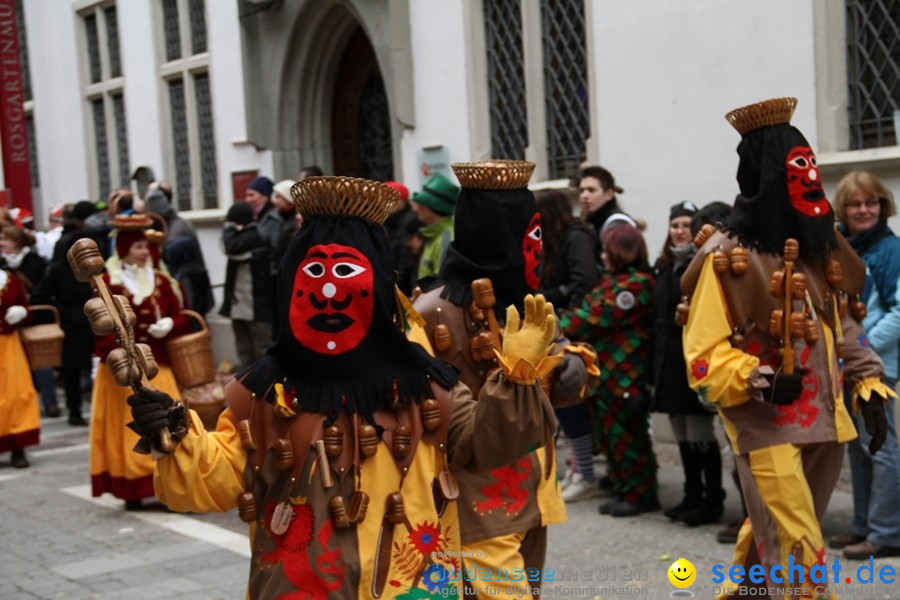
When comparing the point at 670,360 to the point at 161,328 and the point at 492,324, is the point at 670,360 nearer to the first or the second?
the point at 492,324

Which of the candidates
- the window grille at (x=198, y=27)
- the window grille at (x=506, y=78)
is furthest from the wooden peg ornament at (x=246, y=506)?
the window grille at (x=198, y=27)

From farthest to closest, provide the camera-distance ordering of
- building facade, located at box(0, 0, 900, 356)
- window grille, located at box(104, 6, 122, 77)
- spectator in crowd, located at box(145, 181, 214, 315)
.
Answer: window grille, located at box(104, 6, 122, 77)
spectator in crowd, located at box(145, 181, 214, 315)
building facade, located at box(0, 0, 900, 356)

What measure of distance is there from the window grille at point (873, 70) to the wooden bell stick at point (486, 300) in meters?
4.24

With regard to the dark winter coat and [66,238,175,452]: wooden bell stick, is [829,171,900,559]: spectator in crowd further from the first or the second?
[66,238,175,452]: wooden bell stick

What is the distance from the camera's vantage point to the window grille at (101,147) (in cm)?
1856

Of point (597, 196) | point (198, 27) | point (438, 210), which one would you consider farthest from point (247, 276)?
point (198, 27)

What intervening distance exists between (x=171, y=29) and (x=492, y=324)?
1277cm

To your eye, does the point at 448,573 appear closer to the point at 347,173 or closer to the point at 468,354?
the point at 468,354

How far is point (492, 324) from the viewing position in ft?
14.6

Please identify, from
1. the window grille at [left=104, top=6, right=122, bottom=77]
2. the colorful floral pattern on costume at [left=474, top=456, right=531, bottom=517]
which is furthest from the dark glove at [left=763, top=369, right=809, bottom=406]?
the window grille at [left=104, top=6, right=122, bottom=77]

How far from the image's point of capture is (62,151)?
1942 centimetres

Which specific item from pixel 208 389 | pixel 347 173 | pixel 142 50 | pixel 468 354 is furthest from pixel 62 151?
pixel 468 354

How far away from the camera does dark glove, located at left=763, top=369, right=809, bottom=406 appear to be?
4.34 m

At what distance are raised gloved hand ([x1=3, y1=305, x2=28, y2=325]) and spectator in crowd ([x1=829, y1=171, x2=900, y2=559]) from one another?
6442 millimetres
